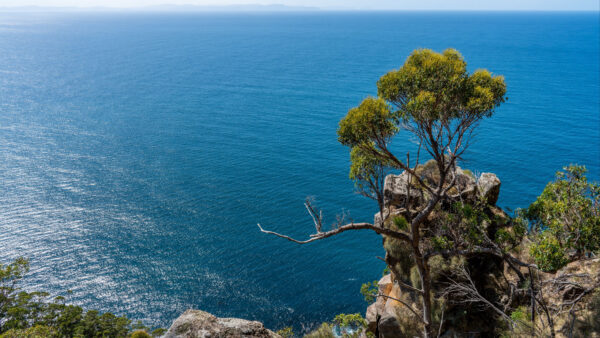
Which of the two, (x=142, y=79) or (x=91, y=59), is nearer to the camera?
(x=142, y=79)

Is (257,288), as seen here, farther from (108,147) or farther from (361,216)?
(108,147)

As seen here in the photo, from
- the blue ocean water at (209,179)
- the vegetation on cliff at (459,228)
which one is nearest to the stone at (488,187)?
the vegetation on cliff at (459,228)

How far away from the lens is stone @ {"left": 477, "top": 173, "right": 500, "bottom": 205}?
2892cm

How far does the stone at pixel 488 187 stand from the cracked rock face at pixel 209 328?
20.6 metres

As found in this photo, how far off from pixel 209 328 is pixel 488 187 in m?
23.5

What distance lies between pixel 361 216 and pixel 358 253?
318 inches

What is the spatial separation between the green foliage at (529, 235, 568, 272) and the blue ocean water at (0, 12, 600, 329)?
1048 cm

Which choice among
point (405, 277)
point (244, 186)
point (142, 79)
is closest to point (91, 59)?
point (142, 79)

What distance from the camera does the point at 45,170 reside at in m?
75.1

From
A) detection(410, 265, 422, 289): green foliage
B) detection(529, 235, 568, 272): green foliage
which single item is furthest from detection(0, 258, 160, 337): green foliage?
detection(529, 235, 568, 272): green foliage

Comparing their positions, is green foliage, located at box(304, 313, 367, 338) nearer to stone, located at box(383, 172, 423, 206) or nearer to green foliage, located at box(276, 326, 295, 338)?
green foliage, located at box(276, 326, 295, 338)

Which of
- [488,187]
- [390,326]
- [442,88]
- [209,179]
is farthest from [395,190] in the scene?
[209,179]

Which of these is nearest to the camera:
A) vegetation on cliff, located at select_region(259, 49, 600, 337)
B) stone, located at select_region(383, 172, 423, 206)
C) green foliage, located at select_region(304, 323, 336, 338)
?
vegetation on cliff, located at select_region(259, 49, 600, 337)

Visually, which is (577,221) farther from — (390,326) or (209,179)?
(209,179)
